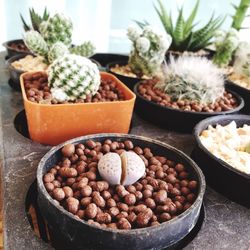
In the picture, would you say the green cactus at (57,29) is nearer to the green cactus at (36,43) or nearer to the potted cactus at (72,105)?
the green cactus at (36,43)

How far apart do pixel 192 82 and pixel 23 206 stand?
0.77m

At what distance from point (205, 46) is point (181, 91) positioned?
582mm

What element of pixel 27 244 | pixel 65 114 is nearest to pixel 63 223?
pixel 27 244

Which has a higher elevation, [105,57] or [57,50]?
[57,50]

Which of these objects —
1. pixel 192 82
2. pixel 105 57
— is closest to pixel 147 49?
pixel 192 82

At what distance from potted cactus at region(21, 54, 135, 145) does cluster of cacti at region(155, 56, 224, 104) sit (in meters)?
0.24

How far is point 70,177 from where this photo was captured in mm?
770

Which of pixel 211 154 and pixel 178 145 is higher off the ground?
pixel 211 154

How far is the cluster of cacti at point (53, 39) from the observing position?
125 centimetres

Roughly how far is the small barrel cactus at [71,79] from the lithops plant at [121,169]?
317mm

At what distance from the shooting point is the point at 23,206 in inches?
29.4

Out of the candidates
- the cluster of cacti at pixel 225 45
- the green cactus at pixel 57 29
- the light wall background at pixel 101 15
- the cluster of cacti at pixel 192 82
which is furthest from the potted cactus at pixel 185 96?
the light wall background at pixel 101 15

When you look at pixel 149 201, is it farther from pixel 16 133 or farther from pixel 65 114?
pixel 16 133

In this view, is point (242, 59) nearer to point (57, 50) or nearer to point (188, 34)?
point (188, 34)
